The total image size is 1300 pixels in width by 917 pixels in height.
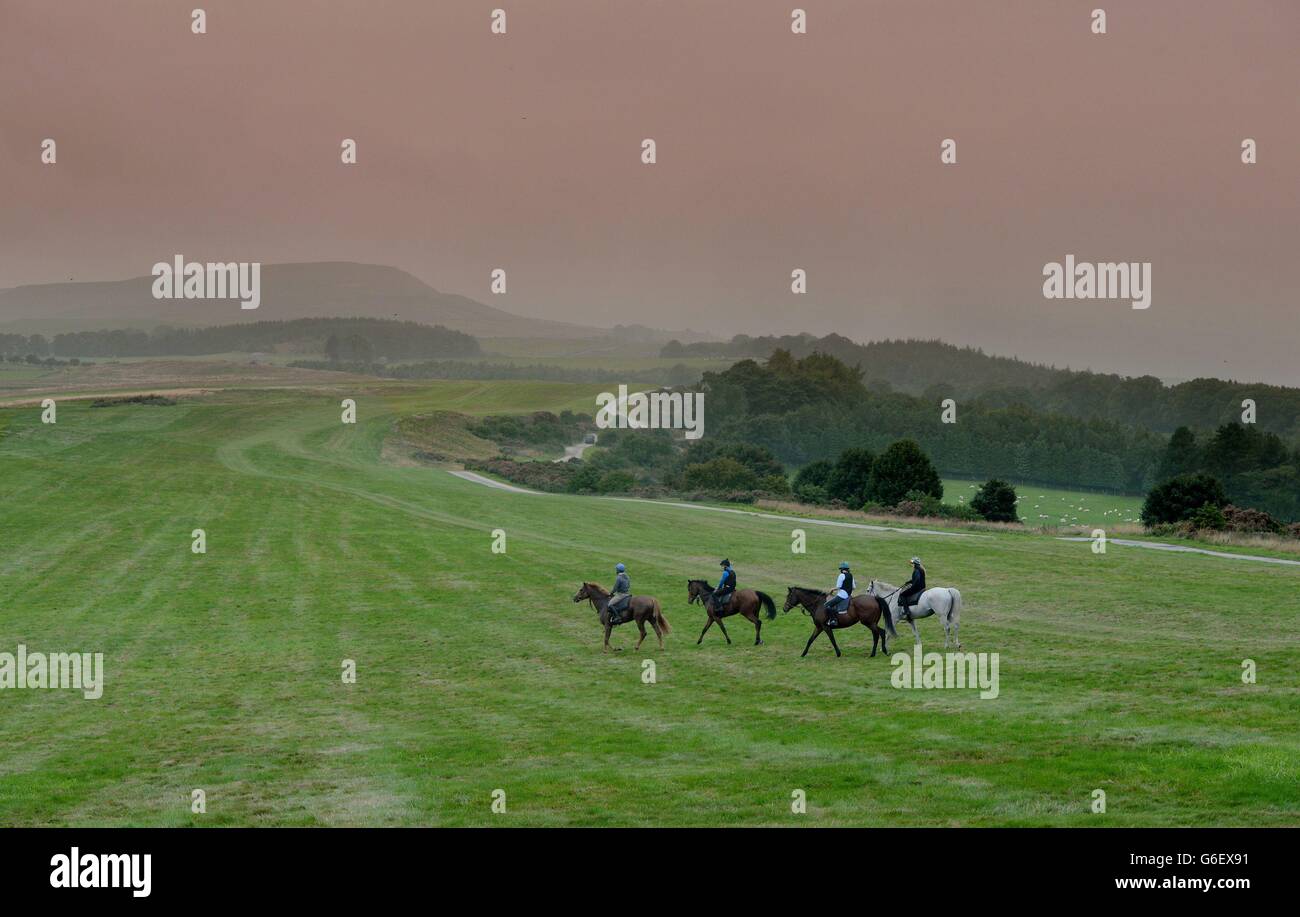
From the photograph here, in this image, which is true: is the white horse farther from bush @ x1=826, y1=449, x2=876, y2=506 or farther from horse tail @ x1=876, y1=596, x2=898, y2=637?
bush @ x1=826, y1=449, x2=876, y2=506

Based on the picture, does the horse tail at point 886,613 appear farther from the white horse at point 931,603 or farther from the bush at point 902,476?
the bush at point 902,476

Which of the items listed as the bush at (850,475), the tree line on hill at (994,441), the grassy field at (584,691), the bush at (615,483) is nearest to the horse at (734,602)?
the grassy field at (584,691)

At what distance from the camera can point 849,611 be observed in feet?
96.0

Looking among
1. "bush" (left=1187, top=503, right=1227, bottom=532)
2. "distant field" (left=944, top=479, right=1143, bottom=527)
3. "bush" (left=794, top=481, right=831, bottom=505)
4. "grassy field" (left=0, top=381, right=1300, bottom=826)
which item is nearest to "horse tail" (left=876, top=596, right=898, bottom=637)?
"grassy field" (left=0, top=381, right=1300, bottom=826)

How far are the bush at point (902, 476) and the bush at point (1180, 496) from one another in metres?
19.3

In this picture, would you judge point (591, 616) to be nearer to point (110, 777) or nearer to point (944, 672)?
point (944, 672)

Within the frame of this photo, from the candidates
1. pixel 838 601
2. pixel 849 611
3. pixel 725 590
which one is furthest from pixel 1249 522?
pixel 725 590

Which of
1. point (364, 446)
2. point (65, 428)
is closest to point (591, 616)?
point (65, 428)

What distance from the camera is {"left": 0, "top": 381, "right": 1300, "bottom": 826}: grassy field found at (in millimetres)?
17406

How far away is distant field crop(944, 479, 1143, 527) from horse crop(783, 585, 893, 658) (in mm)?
86747

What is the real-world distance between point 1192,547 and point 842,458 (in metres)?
55.8

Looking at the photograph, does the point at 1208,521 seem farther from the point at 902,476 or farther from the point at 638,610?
the point at 638,610

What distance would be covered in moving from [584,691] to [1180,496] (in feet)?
236

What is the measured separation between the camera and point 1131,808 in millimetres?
15938
